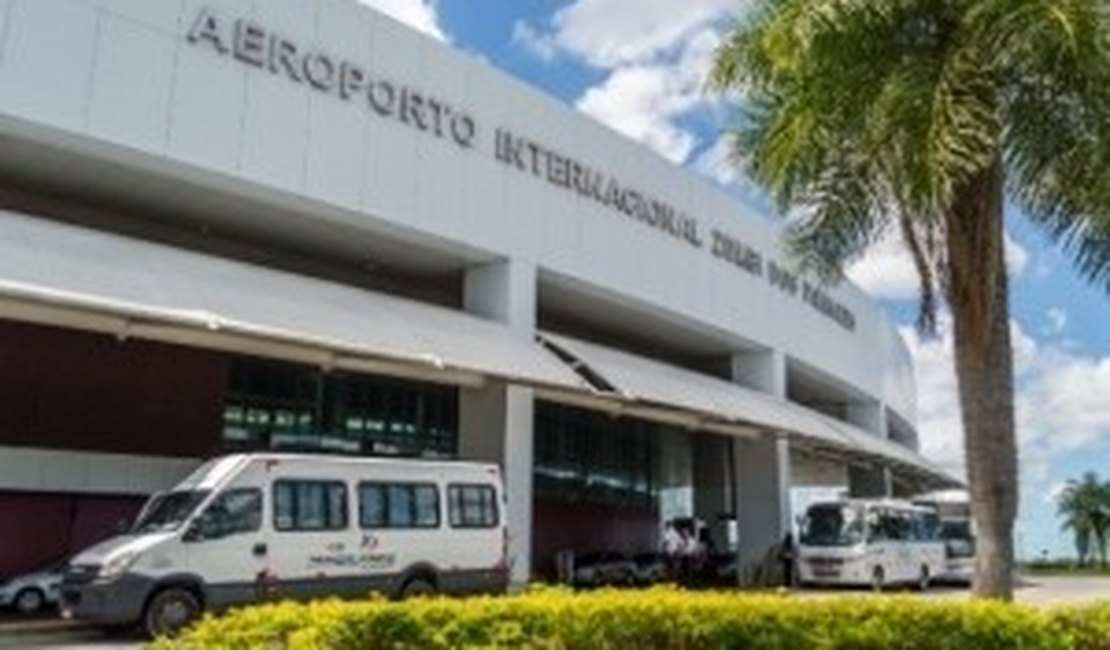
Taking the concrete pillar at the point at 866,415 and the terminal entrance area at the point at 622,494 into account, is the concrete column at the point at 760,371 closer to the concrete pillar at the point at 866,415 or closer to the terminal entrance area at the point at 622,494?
the terminal entrance area at the point at 622,494

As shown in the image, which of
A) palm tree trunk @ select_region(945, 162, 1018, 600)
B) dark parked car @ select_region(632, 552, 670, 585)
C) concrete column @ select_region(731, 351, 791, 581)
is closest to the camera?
palm tree trunk @ select_region(945, 162, 1018, 600)

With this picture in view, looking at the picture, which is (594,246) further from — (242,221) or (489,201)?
(242,221)

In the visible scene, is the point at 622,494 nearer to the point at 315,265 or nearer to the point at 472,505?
the point at 315,265

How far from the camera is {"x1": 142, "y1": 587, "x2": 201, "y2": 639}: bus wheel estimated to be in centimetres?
1873

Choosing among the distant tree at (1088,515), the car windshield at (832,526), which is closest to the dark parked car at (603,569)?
the car windshield at (832,526)

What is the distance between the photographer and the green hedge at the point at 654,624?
364 inches

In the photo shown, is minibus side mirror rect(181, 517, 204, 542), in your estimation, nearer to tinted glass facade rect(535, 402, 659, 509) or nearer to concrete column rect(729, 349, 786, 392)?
tinted glass facade rect(535, 402, 659, 509)

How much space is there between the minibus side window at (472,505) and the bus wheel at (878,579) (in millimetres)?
16570

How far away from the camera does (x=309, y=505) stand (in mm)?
20922

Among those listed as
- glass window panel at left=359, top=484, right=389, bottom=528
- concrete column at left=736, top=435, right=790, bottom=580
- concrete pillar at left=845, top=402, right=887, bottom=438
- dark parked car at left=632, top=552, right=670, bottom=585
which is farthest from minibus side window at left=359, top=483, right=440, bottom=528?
concrete pillar at left=845, top=402, right=887, bottom=438

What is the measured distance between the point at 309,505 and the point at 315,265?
926 cm

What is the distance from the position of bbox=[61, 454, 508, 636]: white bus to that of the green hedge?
915 centimetres

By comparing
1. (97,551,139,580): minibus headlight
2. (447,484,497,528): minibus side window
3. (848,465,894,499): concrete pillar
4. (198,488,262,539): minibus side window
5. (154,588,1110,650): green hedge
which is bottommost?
(154,588,1110,650): green hedge

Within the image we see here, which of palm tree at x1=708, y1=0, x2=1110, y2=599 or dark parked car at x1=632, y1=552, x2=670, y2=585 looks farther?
dark parked car at x1=632, y1=552, x2=670, y2=585
